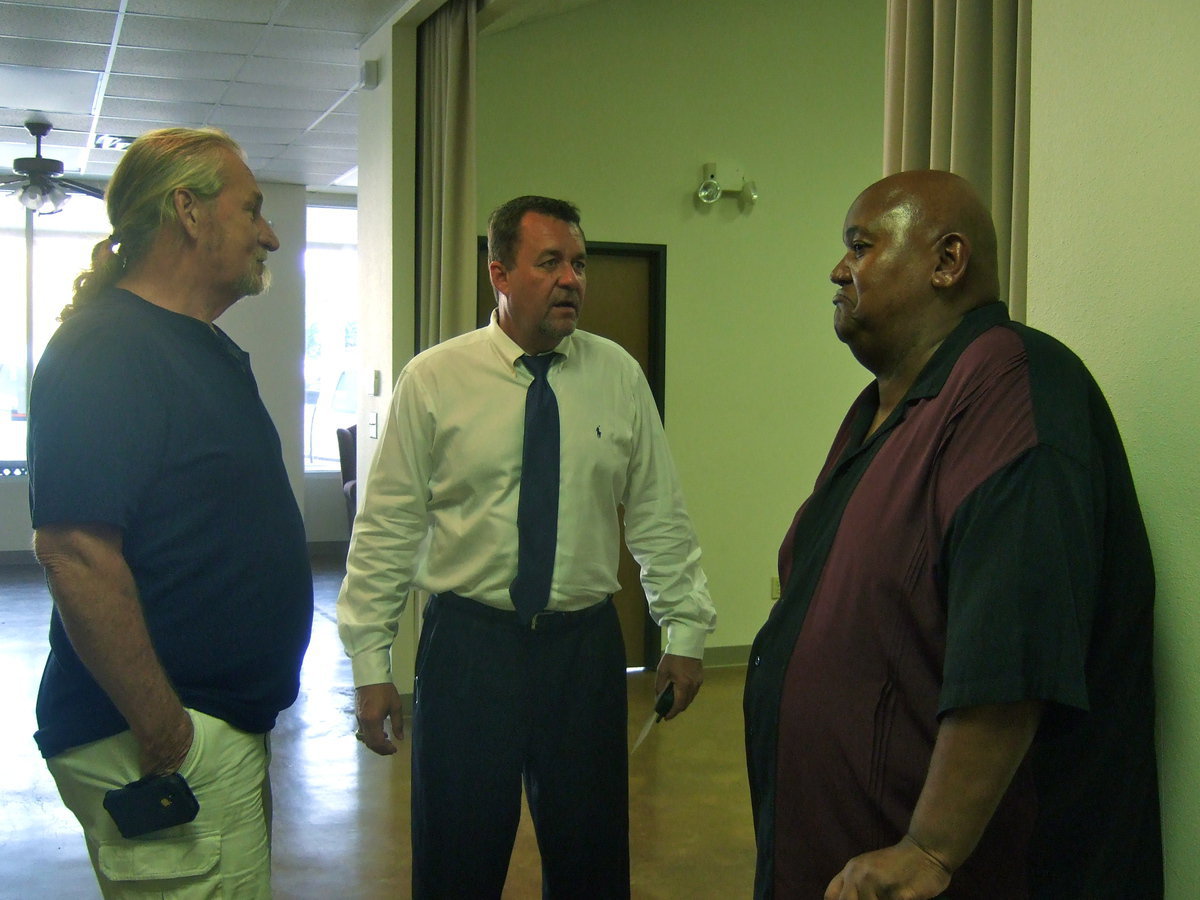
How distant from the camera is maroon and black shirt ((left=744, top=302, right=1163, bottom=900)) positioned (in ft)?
3.56

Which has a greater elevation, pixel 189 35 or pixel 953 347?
pixel 189 35

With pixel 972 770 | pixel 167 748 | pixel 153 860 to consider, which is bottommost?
pixel 153 860

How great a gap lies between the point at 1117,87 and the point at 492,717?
140 cm

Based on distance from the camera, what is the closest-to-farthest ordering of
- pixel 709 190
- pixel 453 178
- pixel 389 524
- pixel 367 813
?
1. pixel 389 524
2. pixel 367 813
3. pixel 453 178
4. pixel 709 190

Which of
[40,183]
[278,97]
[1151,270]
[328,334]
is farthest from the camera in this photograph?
[328,334]

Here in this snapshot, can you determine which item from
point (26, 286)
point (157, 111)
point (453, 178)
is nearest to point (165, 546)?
point (453, 178)

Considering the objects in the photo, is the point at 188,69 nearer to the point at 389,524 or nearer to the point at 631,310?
the point at 631,310

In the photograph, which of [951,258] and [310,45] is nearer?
[951,258]

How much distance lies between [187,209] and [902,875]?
1.30 meters

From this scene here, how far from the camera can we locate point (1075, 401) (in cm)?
115

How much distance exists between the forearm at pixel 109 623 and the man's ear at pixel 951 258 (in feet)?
3.55

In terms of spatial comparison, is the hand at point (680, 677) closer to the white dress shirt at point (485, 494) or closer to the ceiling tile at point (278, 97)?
the white dress shirt at point (485, 494)

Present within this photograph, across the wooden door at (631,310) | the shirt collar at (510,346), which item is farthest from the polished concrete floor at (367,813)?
the shirt collar at (510,346)

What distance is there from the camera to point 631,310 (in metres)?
5.31
